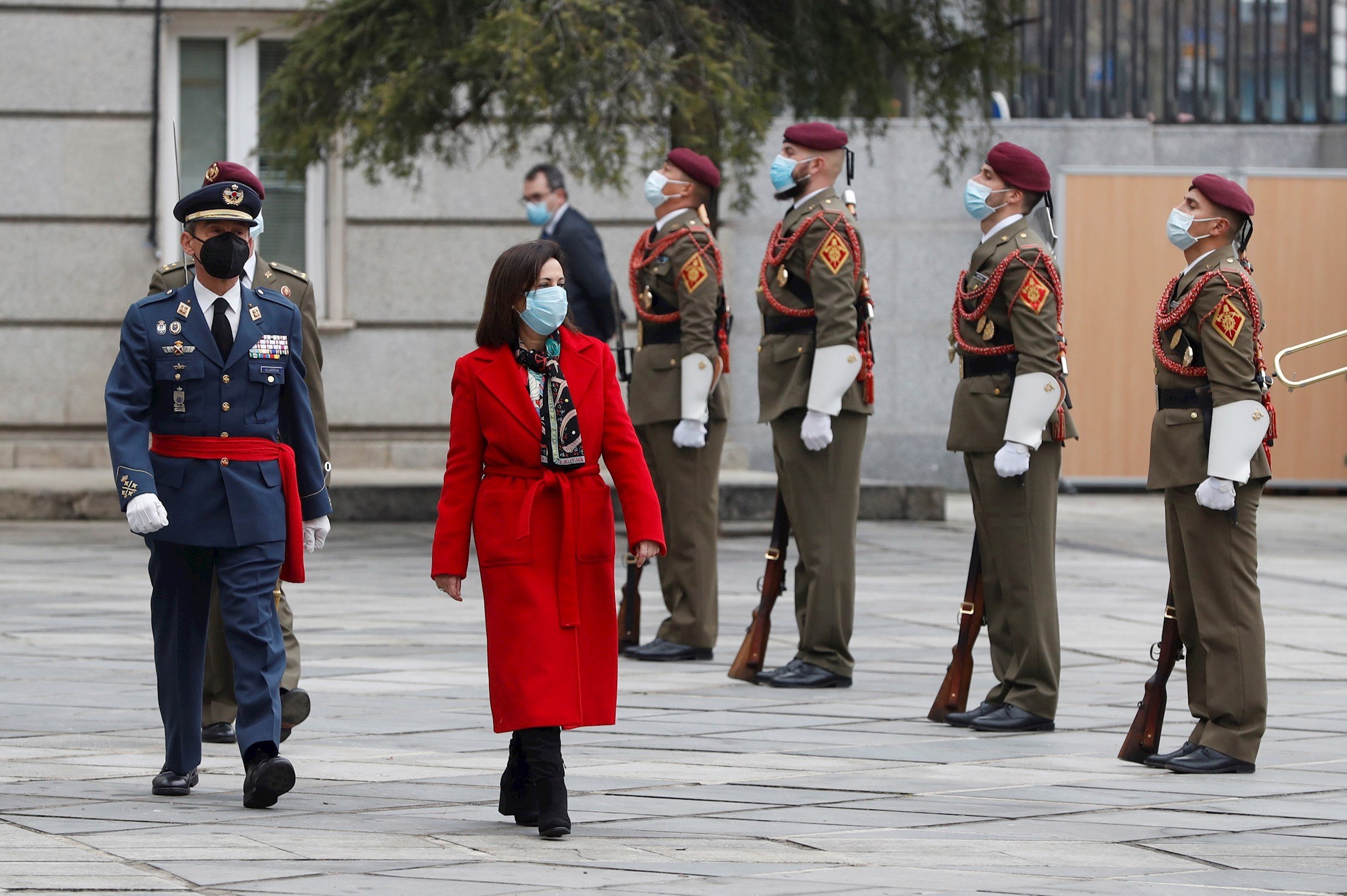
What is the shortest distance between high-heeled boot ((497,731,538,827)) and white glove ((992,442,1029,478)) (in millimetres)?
2267

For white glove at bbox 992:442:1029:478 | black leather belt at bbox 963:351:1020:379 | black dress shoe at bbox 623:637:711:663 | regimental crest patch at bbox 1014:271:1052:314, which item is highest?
regimental crest patch at bbox 1014:271:1052:314

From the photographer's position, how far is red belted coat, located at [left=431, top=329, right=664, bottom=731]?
5328mm

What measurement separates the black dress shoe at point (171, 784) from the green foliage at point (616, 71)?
20.2 ft

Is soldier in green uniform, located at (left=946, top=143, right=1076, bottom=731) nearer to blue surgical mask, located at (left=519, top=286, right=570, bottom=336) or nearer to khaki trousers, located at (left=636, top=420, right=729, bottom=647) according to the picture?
khaki trousers, located at (left=636, top=420, right=729, bottom=647)

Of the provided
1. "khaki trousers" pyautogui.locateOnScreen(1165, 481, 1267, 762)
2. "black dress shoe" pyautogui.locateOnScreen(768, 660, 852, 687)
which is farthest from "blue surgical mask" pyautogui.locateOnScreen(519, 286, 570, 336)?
"black dress shoe" pyautogui.locateOnScreen(768, 660, 852, 687)

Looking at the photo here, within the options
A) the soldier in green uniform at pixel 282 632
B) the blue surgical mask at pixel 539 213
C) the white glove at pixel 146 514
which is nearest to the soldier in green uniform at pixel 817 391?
the soldier in green uniform at pixel 282 632

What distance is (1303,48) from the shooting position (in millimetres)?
17703

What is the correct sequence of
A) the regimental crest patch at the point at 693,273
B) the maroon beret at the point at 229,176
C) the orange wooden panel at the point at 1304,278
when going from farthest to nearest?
the orange wooden panel at the point at 1304,278 < the regimental crest patch at the point at 693,273 < the maroon beret at the point at 229,176

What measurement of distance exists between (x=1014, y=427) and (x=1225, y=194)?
104cm

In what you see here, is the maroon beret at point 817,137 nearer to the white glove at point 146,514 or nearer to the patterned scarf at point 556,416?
the patterned scarf at point 556,416

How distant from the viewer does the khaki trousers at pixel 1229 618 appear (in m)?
6.33

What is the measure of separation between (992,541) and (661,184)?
237cm

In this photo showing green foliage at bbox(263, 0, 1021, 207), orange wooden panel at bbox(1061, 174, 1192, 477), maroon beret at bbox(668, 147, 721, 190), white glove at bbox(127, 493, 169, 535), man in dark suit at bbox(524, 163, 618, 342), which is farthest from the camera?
orange wooden panel at bbox(1061, 174, 1192, 477)

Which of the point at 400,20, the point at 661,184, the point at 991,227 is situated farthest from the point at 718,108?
the point at 991,227
